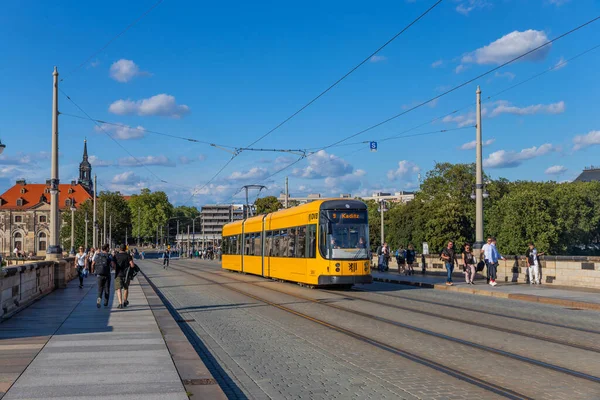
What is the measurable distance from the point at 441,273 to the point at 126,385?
31.5 metres

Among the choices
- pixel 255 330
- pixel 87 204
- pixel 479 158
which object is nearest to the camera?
pixel 255 330

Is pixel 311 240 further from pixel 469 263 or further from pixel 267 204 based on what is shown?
pixel 267 204

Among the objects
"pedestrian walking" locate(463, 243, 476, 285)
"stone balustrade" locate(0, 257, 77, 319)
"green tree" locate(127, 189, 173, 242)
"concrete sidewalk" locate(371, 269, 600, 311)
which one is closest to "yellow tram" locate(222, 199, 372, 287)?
"concrete sidewalk" locate(371, 269, 600, 311)

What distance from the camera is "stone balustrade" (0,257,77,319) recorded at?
15.1m

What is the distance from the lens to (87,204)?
121188 mm

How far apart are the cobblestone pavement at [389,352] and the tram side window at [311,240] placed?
5173mm

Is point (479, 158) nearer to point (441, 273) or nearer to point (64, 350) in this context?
point (441, 273)

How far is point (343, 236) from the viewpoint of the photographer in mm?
24016

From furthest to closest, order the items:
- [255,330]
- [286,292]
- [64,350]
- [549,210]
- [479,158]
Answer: [549,210]
[479,158]
[286,292]
[255,330]
[64,350]

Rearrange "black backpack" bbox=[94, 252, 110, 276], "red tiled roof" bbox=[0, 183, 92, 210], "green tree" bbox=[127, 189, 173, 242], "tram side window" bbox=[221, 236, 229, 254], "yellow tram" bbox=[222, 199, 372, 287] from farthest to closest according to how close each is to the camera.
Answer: "green tree" bbox=[127, 189, 173, 242] → "red tiled roof" bbox=[0, 183, 92, 210] → "tram side window" bbox=[221, 236, 229, 254] → "yellow tram" bbox=[222, 199, 372, 287] → "black backpack" bbox=[94, 252, 110, 276]

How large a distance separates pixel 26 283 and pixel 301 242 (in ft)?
34.6

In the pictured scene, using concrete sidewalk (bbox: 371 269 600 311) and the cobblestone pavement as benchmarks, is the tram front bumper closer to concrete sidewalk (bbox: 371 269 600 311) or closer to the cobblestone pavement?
concrete sidewalk (bbox: 371 269 600 311)

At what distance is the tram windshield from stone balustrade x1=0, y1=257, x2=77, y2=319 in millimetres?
9276

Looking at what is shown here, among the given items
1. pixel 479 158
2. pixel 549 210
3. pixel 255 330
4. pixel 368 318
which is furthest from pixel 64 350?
pixel 549 210
